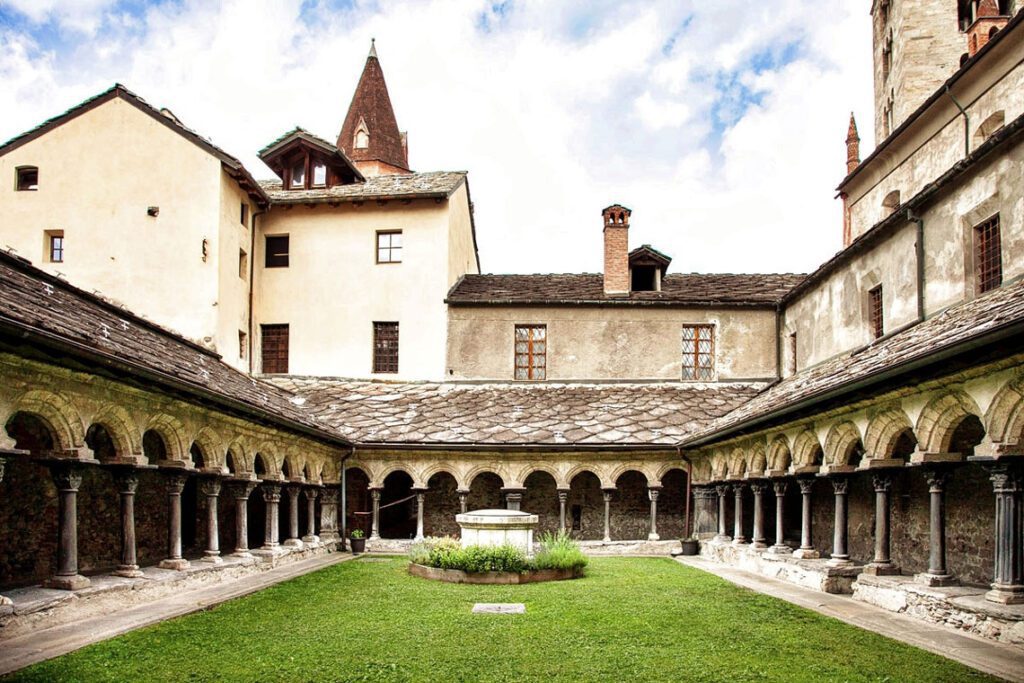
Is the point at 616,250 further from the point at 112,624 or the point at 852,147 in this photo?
the point at 112,624

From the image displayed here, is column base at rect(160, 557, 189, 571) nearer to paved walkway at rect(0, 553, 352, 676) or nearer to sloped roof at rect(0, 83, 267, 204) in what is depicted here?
paved walkway at rect(0, 553, 352, 676)

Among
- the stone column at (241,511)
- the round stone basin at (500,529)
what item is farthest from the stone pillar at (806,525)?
the stone column at (241,511)

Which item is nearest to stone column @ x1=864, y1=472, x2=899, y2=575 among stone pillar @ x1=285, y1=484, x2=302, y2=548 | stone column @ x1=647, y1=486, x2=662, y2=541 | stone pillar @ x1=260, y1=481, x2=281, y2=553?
stone column @ x1=647, y1=486, x2=662, y2=541

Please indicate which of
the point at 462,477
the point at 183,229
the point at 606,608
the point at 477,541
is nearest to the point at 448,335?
the point at 462,477

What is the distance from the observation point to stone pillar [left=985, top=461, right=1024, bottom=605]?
9125 millimetres

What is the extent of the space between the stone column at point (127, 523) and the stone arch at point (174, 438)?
112 cm

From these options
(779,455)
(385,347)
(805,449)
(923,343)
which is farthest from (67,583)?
(385,347)

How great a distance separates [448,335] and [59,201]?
1032 centimetres

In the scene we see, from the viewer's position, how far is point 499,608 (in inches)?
436

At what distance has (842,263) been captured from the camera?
19203 millimetres

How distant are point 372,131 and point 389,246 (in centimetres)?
1551

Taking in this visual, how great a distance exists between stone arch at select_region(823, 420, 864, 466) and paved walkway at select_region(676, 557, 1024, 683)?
203cm

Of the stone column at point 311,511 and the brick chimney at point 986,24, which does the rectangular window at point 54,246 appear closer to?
the stone column at point 311,511

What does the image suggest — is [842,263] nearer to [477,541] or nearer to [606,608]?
[477,541]
